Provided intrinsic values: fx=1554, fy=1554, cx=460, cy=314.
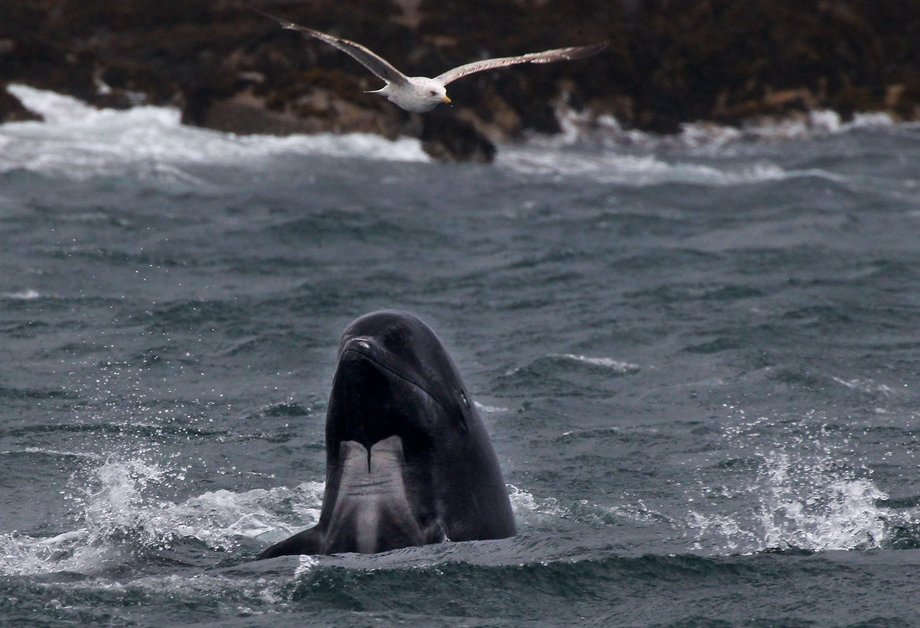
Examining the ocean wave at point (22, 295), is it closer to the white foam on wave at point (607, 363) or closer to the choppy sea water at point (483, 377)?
the choppy sea water at point (483, 377)

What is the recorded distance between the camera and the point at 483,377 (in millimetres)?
17797

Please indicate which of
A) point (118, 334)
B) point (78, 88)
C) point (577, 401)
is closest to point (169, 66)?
point (78, 88)

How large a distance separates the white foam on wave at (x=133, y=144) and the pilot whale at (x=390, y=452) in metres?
21.9

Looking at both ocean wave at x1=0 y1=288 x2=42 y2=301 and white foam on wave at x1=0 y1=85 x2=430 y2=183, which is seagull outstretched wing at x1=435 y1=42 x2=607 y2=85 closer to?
ocean wave at x1=0 y1=288 x2=42 y2=301

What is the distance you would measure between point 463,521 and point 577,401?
6.64m

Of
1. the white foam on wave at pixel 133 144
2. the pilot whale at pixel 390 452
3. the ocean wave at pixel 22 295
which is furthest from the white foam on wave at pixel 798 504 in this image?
the white foam on wave at pixel 133 144

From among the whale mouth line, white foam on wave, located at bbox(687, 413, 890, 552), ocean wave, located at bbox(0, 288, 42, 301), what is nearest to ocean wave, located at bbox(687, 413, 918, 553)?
white foam on wave, located at bbox(687, 413, 890, 552)

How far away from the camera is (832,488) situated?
42.9 ft

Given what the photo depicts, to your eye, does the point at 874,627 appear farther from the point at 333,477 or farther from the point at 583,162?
the point at 583,162

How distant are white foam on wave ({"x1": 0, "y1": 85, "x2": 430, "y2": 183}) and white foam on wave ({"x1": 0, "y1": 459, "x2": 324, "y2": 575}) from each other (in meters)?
18.7

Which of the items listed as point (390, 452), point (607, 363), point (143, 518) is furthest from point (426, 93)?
point (607, 363)

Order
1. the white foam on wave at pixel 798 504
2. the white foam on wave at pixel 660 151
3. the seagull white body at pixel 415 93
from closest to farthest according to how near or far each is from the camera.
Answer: the white foam on wave at pixel 798 504 < the seagull white body at pixel 415 93 < the white foam on wave at pixel 660 151

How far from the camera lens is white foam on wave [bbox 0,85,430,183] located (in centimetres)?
3238

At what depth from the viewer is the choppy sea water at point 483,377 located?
10.2 m
